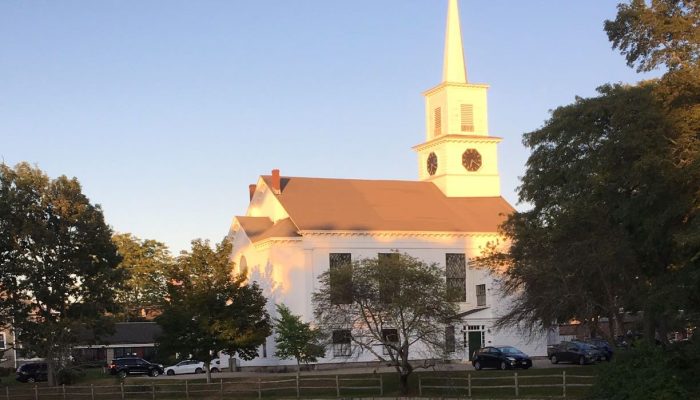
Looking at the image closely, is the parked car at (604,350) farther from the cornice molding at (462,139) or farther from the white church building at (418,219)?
the cornice molding at (462,139)

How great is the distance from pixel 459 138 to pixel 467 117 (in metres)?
2.27

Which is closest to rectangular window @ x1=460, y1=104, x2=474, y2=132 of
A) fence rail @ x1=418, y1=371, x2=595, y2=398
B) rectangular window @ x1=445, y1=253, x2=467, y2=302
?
rectangular window @ x1=445, y1=253, x2=467, y2=302

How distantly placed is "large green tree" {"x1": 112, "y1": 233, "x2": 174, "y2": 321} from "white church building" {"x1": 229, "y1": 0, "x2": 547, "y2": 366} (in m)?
26.9

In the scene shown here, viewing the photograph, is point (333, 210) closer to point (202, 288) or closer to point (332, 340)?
point (202, 288)

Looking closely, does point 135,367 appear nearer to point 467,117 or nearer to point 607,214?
point 467,117

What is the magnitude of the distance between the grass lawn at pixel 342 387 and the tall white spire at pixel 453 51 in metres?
33.0

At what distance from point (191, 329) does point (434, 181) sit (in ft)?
95.5

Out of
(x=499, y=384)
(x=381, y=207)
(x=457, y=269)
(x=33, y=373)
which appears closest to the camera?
(x=499, y=384)

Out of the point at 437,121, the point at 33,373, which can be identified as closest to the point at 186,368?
the point at 33,373

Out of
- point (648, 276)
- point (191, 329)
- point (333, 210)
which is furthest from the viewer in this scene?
point (333, 210)

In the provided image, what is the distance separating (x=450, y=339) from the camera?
42938mm

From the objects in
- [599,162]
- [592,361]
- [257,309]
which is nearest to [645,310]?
[599,162]

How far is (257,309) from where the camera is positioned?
52.6m

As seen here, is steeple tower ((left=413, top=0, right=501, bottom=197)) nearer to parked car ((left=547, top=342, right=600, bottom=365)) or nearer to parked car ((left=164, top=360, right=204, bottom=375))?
parked car ((left=547, top=342, right=600, bottom=365))
